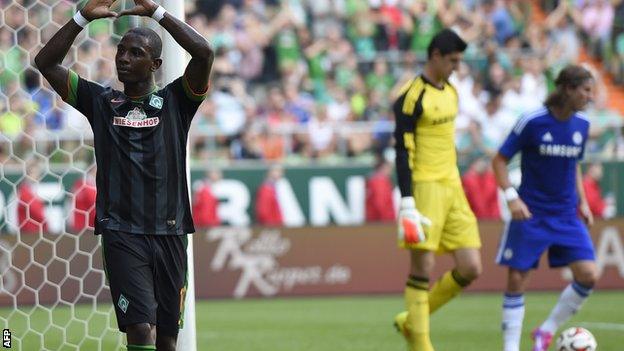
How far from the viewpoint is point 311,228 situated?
17266 millimetres

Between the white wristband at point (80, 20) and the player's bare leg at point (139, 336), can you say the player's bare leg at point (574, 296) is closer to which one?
the player's bare leg at point (139, 336)

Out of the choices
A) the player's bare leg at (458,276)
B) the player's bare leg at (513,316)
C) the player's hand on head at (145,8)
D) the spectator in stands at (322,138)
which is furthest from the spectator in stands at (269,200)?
the player's hand on head at (145,8)

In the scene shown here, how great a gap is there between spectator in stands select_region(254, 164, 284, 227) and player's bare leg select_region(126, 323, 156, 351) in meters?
11.9

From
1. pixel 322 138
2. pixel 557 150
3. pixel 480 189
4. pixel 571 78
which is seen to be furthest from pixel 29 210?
pixel 480 189

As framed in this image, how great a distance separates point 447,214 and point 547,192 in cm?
80

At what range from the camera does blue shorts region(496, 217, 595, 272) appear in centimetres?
900

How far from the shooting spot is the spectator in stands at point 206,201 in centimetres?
1800

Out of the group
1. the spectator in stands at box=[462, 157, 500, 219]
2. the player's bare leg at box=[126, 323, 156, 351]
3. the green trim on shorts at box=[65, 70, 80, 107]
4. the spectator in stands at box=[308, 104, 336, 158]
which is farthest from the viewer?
the spectator in stands at box=[308, 104, 336, 158]

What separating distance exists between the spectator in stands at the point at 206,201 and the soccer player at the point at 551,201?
365 inches

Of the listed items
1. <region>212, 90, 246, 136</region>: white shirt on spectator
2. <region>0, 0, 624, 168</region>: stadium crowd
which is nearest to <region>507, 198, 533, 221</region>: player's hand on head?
<region>0, 0, 624, 168</region>: stadium crowd

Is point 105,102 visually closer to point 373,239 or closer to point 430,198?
point 430,198

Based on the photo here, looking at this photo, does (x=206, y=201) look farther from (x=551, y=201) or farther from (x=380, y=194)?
(x=551, y=201)

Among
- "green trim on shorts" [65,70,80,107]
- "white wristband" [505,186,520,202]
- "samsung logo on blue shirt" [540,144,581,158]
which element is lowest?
"white wristband" [505,186,520,202]

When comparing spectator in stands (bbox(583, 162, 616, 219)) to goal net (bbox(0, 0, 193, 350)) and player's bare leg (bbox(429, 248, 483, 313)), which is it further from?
player's bare leg (bbox(429, 248, 483, 313))
